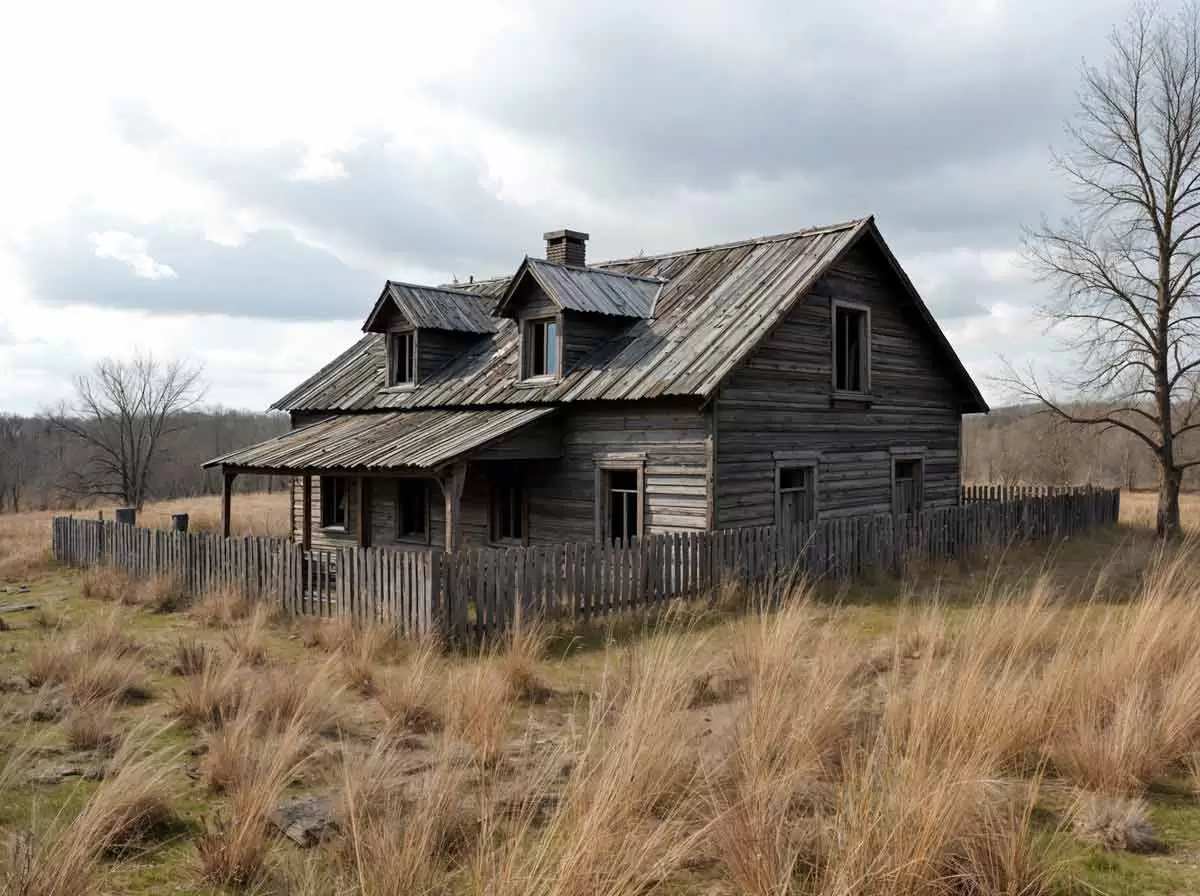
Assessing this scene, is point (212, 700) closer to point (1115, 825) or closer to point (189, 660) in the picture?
point (189, 660)

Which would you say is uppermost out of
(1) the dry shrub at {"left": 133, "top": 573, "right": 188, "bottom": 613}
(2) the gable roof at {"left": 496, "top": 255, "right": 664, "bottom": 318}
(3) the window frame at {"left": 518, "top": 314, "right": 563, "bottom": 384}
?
(2) the gable roof at {"left": 496, "top": 255, "right": 664, "bottom": 318}

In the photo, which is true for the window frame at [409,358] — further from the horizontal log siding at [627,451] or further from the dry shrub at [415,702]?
the dry shrub at [415,702]

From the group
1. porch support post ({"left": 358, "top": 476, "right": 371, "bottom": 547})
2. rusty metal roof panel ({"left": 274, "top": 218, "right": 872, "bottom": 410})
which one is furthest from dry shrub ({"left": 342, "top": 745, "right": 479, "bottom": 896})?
porch support post ({"left": 358, "top": 476, "right": 371, "bottom": 547})

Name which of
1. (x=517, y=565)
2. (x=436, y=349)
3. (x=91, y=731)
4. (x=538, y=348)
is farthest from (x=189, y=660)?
(x=436, y=349)

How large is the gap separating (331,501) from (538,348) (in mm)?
7853

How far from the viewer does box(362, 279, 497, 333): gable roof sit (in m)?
21.6

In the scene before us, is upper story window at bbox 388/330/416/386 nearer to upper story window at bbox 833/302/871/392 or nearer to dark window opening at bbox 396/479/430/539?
dark window opening at bbox 396/479/430/539

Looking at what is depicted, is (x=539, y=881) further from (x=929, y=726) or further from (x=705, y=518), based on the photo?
(x=705, y=518)

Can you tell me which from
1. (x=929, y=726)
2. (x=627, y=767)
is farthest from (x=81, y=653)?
(x=929, y=726)

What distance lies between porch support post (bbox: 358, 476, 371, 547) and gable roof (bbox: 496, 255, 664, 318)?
5.26 meters

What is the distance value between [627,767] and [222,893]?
2194 mm

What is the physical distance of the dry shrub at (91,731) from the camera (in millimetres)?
7301

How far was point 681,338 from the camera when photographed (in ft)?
57.8

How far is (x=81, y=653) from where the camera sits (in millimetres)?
9531
